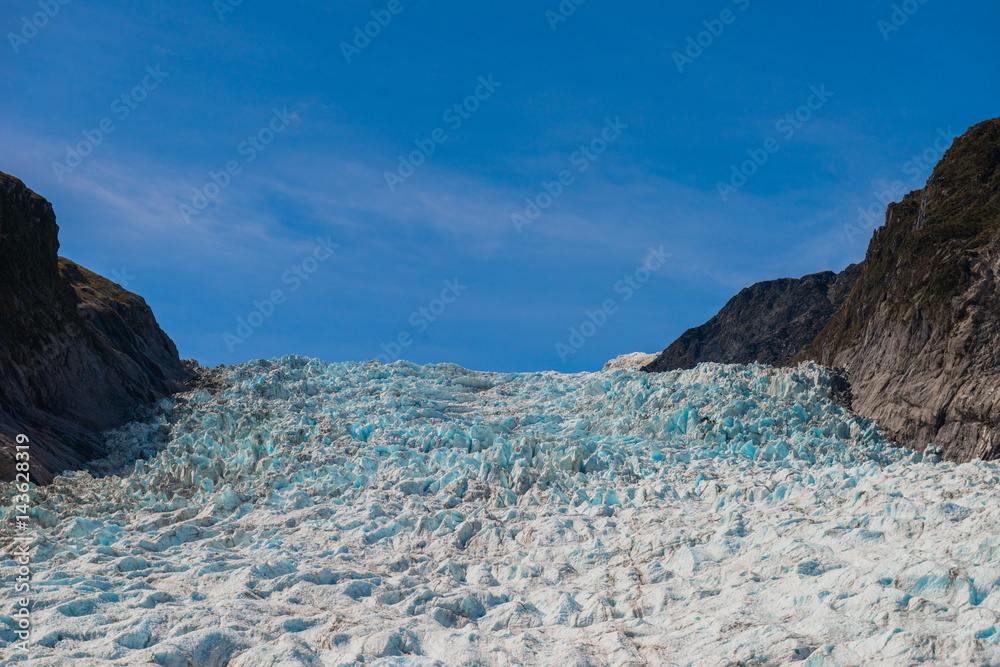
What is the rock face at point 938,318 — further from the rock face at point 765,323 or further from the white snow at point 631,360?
the white snow at point 631,360

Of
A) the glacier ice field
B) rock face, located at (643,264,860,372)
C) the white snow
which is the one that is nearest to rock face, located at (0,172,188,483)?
the glacier ice field

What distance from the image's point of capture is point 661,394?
33.5 m

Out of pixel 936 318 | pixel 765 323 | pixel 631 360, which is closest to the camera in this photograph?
pixel 936 318

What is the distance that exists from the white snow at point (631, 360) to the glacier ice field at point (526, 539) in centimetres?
4140

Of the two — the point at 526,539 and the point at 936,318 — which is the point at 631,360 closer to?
the point at 936,318

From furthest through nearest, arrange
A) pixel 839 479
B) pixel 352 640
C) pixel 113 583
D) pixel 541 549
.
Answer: pixel 839 479 → pixel 541 549 → pixel 113 583 → pixel 352 640

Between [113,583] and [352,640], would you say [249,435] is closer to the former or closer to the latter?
[113,583]

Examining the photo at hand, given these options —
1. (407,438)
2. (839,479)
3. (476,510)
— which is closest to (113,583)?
(476,510)

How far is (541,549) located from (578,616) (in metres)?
4.09

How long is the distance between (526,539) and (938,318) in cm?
1808

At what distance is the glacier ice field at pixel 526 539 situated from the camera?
53.2 feet

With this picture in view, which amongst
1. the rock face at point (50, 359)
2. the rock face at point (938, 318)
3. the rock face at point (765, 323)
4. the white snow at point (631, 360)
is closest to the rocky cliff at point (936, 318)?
the rock face at point (938, 318)

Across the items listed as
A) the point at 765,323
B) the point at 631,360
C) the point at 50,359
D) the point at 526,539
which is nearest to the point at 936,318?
the point at 526,539

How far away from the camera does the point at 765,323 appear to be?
211 feet
